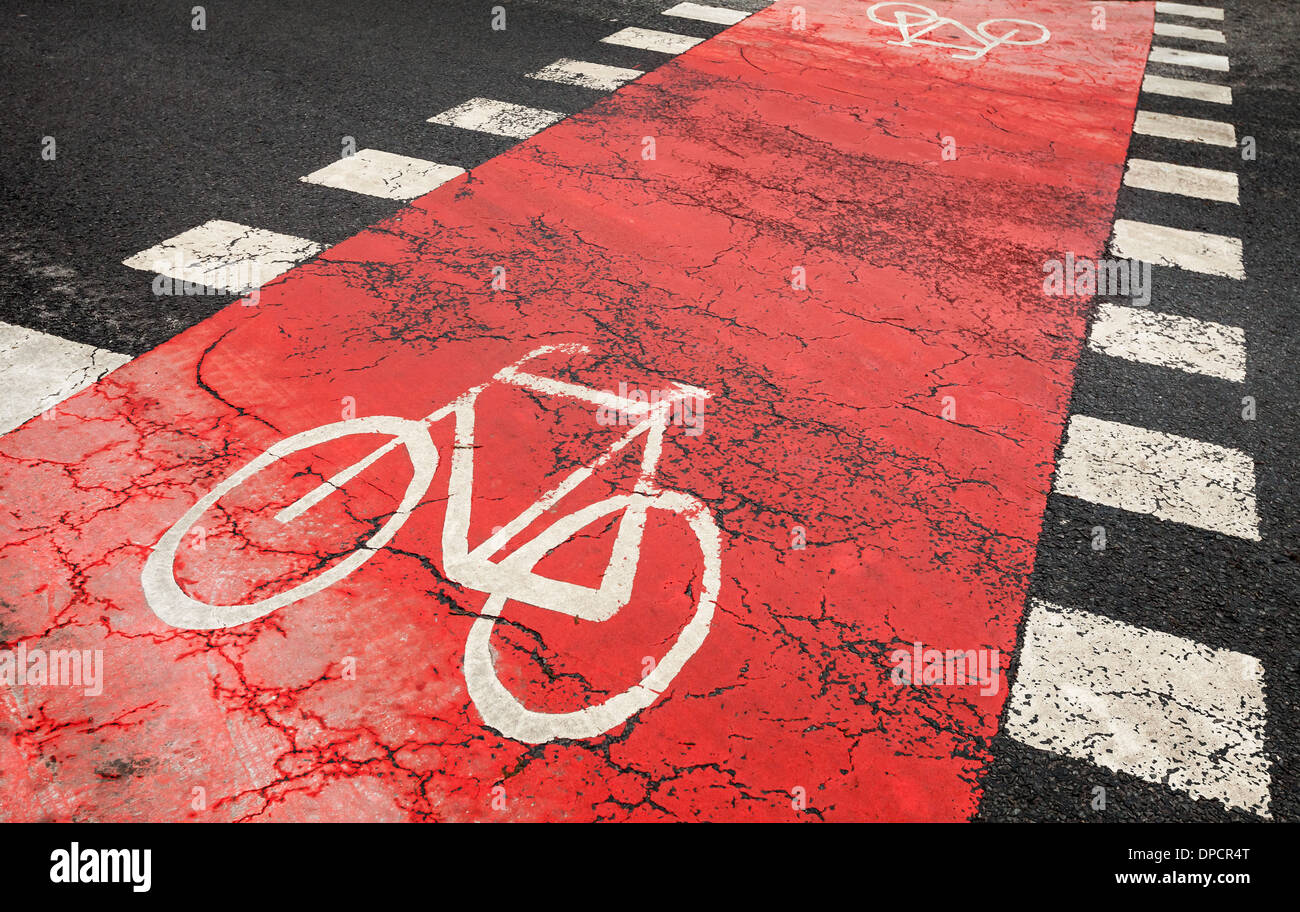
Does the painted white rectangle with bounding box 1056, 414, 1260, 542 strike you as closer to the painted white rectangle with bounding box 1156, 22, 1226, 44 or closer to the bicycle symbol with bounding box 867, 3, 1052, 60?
→ the bicycle symbol with bounding box 867, 3, 1052, 60

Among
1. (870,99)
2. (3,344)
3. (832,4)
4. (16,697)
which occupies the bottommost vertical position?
(16,697)

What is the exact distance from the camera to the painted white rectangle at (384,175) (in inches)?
267

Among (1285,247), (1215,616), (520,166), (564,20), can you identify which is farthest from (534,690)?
(564,20)

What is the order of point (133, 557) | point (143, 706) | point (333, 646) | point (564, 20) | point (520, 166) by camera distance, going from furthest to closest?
point (564, 20) < point (520, 166) < point (133, 557) < point (333, 646) < point (143, 706)

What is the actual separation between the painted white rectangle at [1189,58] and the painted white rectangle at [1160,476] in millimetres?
7240

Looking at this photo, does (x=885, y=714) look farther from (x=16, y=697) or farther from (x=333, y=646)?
(x=16, y=697)

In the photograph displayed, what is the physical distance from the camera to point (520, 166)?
7.20m

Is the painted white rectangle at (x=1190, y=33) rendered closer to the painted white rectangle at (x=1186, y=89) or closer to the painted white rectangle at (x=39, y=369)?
the painted white rectangle at (x=1186, y=89)

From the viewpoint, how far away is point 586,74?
29.2 ft

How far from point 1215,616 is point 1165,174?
16.6 ft

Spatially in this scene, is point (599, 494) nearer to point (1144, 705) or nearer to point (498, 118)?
point (1144, 705)

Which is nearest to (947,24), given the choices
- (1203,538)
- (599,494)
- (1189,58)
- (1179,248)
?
(1189,58)
